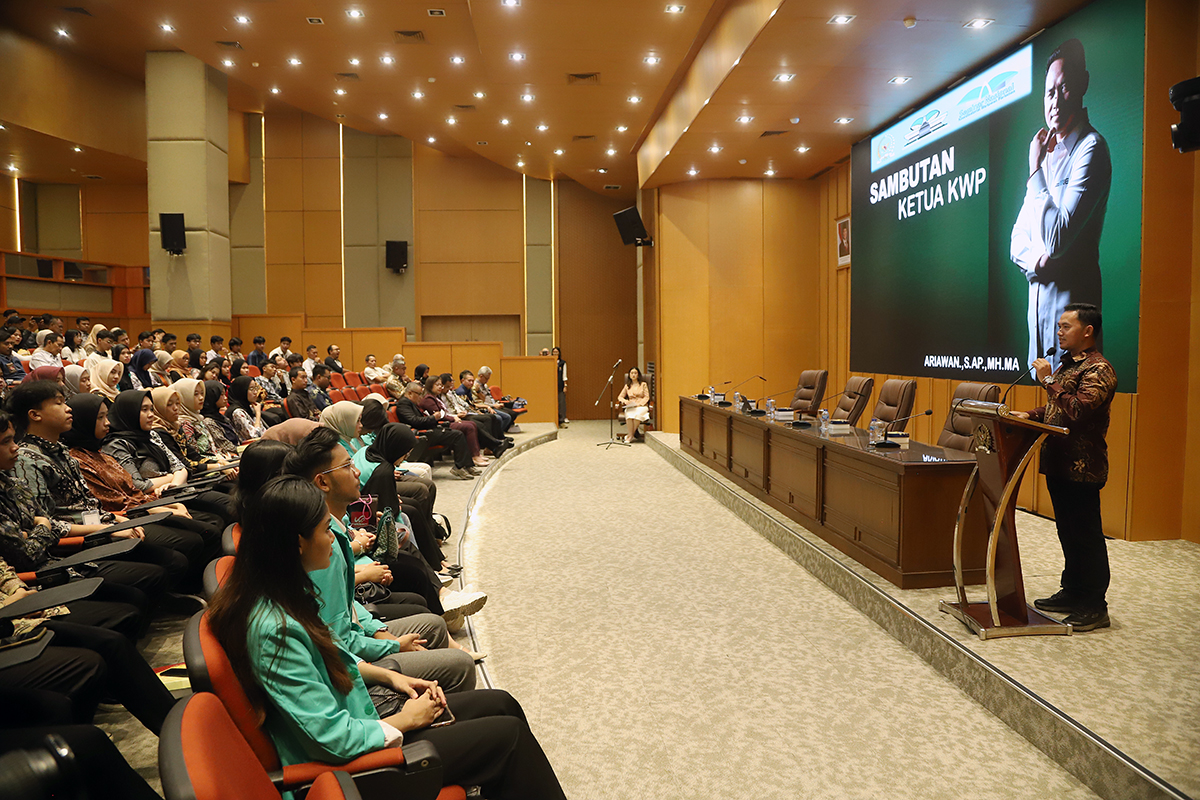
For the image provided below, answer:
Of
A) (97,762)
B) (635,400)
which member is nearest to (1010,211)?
(635,400)

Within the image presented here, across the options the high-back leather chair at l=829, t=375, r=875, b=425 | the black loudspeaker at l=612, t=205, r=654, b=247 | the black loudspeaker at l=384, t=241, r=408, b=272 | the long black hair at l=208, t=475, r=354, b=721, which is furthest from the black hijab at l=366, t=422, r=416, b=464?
the black loudspeaker at l=384, t=241, r=408, b=272

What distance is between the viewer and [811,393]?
719 cm

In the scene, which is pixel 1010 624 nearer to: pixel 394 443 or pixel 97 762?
pixel 394 443

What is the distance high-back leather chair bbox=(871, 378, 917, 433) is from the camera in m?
5.25

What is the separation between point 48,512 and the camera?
286 centimetres

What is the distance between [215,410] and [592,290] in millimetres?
9615

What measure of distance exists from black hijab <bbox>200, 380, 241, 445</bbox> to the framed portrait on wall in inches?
278

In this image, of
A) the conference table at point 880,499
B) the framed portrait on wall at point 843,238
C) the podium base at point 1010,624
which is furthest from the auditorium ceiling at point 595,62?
the podium base at point 1010,624

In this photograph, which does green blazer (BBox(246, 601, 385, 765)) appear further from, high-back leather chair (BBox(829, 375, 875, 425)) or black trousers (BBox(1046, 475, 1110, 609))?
high-back leather chair (BBox(829, 375, 875, 425))

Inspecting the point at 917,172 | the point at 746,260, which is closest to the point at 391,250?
the point at 746,260

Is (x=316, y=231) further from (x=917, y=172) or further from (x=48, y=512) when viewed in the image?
(x=48, y=512)

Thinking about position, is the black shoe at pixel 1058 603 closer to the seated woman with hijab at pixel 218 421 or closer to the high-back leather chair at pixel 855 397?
the high-back leather chair at pixel 855 397

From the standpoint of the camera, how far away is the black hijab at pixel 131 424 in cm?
375

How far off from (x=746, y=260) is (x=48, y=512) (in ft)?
28.7
